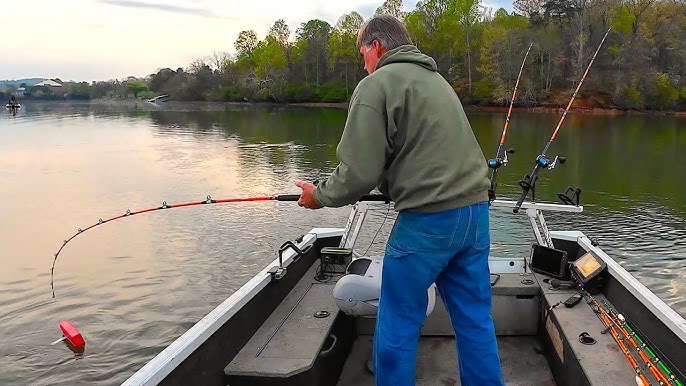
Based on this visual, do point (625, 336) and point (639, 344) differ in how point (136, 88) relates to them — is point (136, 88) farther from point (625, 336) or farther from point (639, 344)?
point (639, 344)

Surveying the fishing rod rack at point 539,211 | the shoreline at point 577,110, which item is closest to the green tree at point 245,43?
the shoreline at point 577,110

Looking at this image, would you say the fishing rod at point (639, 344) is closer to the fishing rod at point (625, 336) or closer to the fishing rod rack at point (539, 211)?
the fishing rod at point (625, 336)

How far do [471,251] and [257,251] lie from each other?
323 inches

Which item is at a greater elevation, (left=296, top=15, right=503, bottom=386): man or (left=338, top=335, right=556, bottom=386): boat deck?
(left=296, top=15, right=503, bottom=386): man

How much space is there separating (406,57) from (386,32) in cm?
20

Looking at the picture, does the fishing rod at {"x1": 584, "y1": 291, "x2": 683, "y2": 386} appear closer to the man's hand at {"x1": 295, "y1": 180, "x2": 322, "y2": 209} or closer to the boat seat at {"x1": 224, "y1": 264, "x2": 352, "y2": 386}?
the boat seat at {"x1": 224, "y1": 264, "x2": 352, "y2": 386}

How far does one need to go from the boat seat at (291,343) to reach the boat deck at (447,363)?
0.79 feet

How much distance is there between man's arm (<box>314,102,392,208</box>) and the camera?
7.59ft

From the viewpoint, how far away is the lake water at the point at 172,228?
712cm

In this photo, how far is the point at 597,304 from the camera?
3820 millimetres

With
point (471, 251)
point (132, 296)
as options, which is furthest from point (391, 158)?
point (132, 296)

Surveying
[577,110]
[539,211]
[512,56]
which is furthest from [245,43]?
[539,211]

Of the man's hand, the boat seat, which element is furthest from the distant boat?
the man's hand

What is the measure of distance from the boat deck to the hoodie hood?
Answer: 2.04 m
